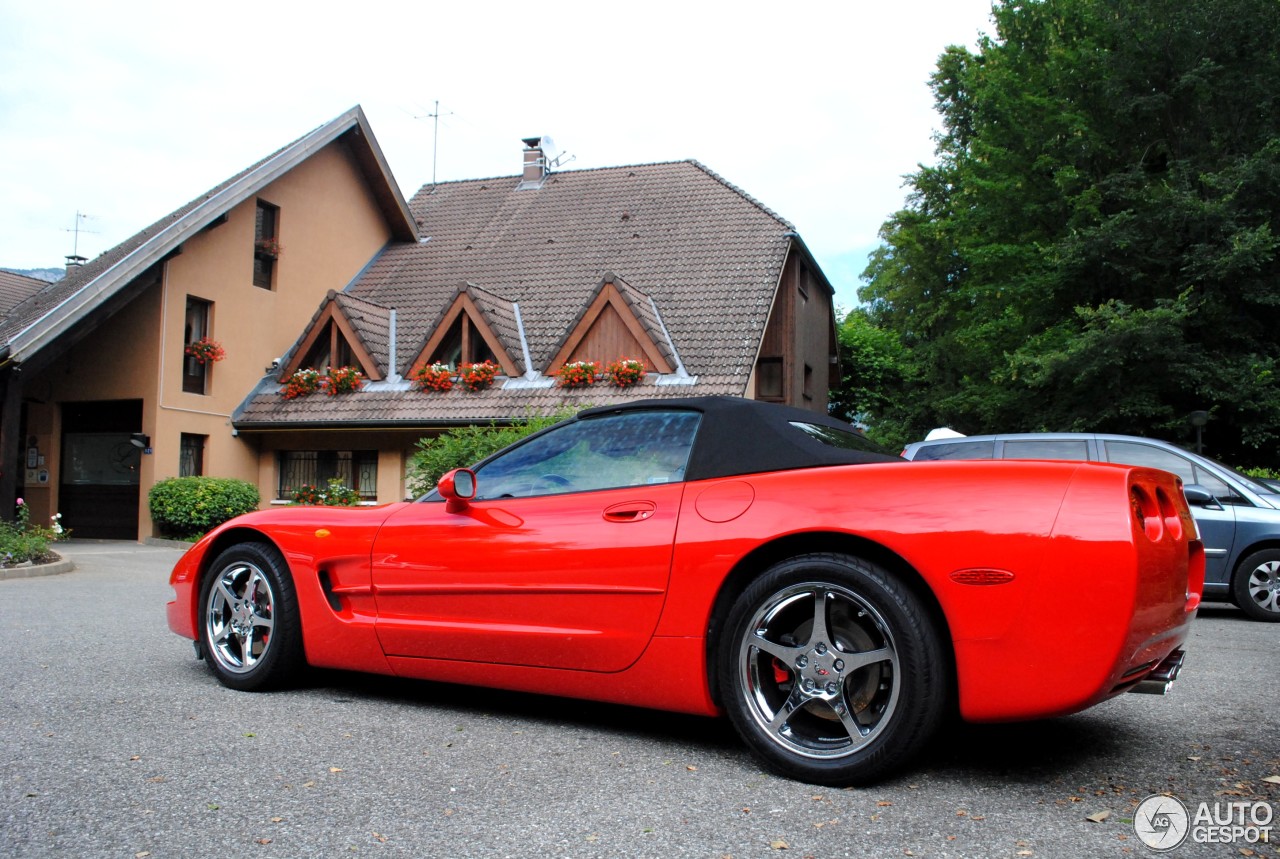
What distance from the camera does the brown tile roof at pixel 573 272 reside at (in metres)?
19.5

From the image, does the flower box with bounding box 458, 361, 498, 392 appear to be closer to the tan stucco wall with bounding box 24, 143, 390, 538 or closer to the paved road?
the tan stucco wall with bounding box 24, 143, 390, 538

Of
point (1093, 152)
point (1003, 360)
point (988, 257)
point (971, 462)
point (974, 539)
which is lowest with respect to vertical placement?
point (974, 539)

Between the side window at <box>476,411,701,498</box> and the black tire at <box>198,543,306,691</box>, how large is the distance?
113 centimetres

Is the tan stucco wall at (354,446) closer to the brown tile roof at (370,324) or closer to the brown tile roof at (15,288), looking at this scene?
the brown tile roof at (370,324)

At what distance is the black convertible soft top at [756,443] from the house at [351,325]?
1400cm

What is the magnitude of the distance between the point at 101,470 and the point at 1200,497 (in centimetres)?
1896

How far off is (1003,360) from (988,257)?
8.49ft

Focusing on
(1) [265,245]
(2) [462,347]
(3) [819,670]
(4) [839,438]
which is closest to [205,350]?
(1) [265,245]

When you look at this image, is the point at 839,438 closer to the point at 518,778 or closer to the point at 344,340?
the point at 518,778

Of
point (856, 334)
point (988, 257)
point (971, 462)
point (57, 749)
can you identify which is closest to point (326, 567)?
point (57, 749)

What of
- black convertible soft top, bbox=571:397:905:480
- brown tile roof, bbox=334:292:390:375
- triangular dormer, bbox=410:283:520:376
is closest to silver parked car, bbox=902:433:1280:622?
black convertible soft top, bbox=571:397:905:480

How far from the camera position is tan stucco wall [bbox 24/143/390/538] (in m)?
19.1

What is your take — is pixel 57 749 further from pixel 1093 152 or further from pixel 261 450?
pixel 1093 152

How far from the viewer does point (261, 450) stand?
21719mm
